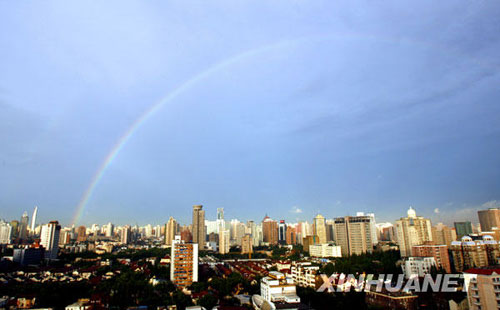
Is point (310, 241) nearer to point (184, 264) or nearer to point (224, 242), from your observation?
point (224, 242)

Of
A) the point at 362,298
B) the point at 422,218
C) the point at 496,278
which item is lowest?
the point at 362,298

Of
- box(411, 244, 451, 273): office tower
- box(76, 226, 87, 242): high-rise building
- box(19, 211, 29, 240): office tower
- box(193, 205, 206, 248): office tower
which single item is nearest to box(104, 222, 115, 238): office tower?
box(76, 226, 87, 242): high-rise building

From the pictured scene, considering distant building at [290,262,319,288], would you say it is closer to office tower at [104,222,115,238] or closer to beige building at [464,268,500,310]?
beige building at [464,268,500,310]

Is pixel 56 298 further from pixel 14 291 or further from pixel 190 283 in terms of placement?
pixel 190 283

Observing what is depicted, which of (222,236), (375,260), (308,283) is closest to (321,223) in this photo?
(222,236)

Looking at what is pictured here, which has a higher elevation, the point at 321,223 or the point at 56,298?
the point at 321,223

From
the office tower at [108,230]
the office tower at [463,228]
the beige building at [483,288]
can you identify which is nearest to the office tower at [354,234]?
the office tower at [463,228]
